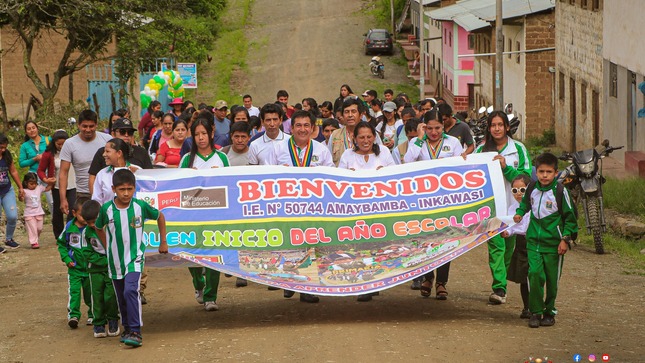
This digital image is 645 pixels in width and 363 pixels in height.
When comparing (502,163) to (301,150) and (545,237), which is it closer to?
(545,237)

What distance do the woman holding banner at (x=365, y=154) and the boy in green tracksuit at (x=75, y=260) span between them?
8.18 ft

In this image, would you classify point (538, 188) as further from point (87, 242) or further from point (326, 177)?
point (87, 242)

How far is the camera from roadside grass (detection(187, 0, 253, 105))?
189ft

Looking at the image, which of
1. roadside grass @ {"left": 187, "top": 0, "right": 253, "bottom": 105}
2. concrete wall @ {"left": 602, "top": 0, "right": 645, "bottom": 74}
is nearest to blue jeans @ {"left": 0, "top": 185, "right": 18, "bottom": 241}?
concrete wall @ {"left": 602, "top": 0, "right": 645, "bottom": 74}

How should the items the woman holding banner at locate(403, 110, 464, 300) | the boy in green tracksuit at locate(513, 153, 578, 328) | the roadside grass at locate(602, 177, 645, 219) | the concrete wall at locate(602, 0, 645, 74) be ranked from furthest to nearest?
the concrete wall at locate(602, 0, 645, 74) → the roadside grass at locate(602, 177, 645, 219) → the woman holding banner at locate(403, 110, 464, 300) → the boy in green tracksuit at locate(513, 153, 578, 328)

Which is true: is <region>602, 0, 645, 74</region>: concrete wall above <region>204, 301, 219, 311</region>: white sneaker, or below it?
above

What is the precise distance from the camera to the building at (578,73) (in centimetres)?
2903

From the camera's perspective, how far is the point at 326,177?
1067 cm

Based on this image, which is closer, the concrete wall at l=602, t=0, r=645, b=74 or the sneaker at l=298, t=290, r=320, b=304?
the sneaker at l=298, t=290, r=320, b=304

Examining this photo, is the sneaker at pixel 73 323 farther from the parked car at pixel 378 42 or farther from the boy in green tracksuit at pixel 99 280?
the parked car at pixel 378 42

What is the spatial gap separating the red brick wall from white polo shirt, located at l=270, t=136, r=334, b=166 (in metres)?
26.3

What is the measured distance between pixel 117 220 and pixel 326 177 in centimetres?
203

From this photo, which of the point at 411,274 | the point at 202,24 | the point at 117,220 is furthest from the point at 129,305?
the point at 202,24

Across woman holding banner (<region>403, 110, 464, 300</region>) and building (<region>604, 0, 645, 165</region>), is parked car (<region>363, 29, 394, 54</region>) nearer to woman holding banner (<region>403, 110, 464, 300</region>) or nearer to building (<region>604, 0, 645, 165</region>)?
building (<region>604, 0, 645, 165</region>)
